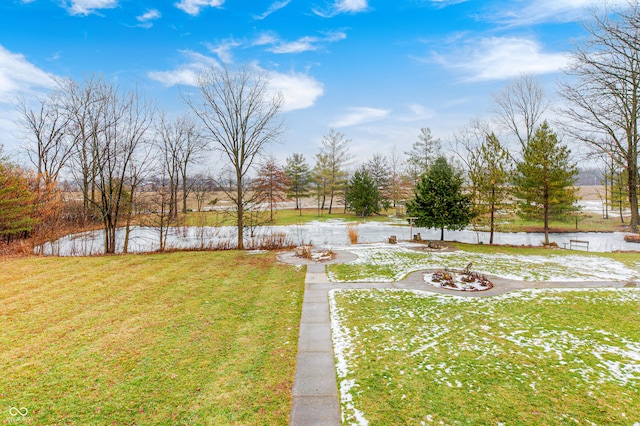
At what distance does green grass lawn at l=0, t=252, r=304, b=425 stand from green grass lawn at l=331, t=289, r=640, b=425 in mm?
1038

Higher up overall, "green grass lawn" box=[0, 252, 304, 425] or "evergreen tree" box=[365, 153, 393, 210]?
"evergreen tree" box=[365, 153, 393, 210]

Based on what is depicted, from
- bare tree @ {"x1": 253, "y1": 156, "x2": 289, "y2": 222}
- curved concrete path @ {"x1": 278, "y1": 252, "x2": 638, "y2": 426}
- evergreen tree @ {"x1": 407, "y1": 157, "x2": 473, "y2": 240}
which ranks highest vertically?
bare tree @ {"x1": 253, "y1": 156, "x2": 289, "y2": 222}

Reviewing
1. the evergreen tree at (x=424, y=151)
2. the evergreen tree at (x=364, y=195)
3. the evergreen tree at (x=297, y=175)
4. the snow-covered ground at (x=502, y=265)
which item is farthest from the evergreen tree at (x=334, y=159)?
the snow-covered ground at (x=502, y=265)

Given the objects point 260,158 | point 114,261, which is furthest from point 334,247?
point 114,261

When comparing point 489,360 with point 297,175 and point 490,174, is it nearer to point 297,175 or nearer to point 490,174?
point 490,174

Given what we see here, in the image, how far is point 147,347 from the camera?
4316mm

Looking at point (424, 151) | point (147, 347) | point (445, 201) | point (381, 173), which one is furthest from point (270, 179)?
point (147, 347)

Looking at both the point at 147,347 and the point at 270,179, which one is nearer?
the point at 147,347

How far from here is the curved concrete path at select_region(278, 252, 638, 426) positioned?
304 centimetres

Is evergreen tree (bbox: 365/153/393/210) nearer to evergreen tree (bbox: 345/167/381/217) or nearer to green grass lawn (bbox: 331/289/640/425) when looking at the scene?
evergreen tree (bbox: 345/167/381/217)

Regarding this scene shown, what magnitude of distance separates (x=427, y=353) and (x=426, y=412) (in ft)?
4.19

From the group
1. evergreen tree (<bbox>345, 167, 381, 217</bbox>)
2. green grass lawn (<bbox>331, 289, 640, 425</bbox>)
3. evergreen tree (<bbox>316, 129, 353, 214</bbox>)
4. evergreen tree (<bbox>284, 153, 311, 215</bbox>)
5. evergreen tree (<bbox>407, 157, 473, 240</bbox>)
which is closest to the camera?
green grass lawn (<bbox>331, 289, 640, 425</bbox>)

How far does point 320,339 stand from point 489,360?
7.96 feet

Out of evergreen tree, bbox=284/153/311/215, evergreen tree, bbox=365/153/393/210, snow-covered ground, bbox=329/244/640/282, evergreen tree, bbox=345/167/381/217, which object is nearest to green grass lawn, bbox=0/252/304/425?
snow-covered ground, bbox=329/244/640/282
